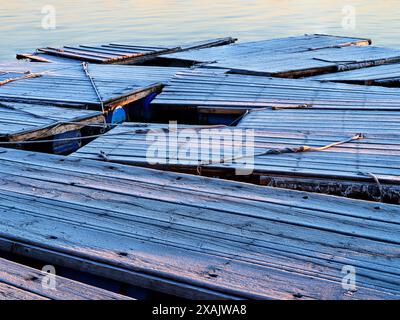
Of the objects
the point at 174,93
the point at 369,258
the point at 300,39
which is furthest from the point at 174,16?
the point at 369,258

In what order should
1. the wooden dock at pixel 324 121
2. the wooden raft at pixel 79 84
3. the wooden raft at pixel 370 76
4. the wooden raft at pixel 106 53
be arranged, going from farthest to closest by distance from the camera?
the wooden raft at pixel 106 53 → the wooden raft at pixel 370 76 → the wooden raft at pixel 79 84 → the wooden dock at pixel 324 121

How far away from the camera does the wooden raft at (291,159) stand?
4434mm

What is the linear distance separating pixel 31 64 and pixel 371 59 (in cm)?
550

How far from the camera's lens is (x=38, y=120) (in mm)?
6375

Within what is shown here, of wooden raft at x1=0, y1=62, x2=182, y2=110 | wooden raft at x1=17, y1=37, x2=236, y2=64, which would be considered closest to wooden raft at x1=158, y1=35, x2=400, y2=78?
wooden raft at x1=17, y1=37, x2=236, y2=64

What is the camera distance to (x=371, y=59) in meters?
9.59

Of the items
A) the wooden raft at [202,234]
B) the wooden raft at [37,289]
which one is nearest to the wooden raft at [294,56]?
the wooden raft at [202,234]

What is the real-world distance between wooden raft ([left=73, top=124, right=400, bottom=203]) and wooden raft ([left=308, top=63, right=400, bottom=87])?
109 inches

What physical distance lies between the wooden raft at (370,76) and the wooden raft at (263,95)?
45 centimetres

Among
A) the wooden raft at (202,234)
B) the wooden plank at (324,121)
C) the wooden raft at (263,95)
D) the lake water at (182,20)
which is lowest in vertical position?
the wooden raft at (202,234)

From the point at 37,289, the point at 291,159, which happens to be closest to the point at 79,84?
the point at 291,159

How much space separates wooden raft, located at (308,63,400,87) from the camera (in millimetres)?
8164

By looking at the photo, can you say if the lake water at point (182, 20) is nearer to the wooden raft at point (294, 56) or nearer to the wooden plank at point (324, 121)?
the wooden raft at point (294, 56)

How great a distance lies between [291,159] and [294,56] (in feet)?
18.7
